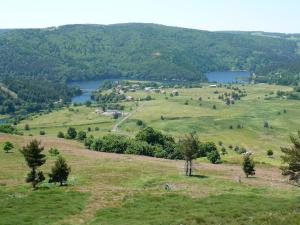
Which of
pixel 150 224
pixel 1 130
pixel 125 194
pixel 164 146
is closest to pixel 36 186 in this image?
pixel 125 194

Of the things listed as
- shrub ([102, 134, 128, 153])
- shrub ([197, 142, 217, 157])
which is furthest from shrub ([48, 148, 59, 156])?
shrub ([197, 142, 217, 157])

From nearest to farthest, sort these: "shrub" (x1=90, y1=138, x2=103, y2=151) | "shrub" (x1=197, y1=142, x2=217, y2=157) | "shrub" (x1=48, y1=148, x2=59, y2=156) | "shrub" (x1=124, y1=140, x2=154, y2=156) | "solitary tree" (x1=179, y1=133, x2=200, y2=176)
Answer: "solitary tree" (x1=179, y1=133, x2=200, y2=176) < "shrub" (x1=48, y1=148, x2=59, y2=156) < "shrub" (x1=124, y1=140, x2=154, y2=156) < "shrub" (x1=90, y1=138, x2=103, y2=151) < "shrub" (x1=197, y1=142, x2=217, y2=157)

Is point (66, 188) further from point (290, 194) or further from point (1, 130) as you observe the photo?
point (1, 130)

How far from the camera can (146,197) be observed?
194 feet

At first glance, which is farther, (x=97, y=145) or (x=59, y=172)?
(x=97, y=145)

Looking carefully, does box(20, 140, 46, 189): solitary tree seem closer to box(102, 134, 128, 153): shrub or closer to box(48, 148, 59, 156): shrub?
box(48, 148, 59, 156): shrub

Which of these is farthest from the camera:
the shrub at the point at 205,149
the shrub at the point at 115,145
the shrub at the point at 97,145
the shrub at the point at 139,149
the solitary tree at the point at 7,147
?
the shrub at the point at 205,149

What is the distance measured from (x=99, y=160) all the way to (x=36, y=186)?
33.1 meters

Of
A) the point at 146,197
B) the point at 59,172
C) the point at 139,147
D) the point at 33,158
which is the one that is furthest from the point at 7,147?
the point at 146,197

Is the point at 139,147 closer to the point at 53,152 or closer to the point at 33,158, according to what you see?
the point at 53,152

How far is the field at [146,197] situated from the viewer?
47594mm

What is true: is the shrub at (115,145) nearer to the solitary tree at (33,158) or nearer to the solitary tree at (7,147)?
the solitary tree at (7,147)

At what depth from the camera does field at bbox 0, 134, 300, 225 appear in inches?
1874

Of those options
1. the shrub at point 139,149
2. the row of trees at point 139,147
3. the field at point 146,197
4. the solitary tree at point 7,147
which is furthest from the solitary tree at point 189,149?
the solitary tree at point 7,147
